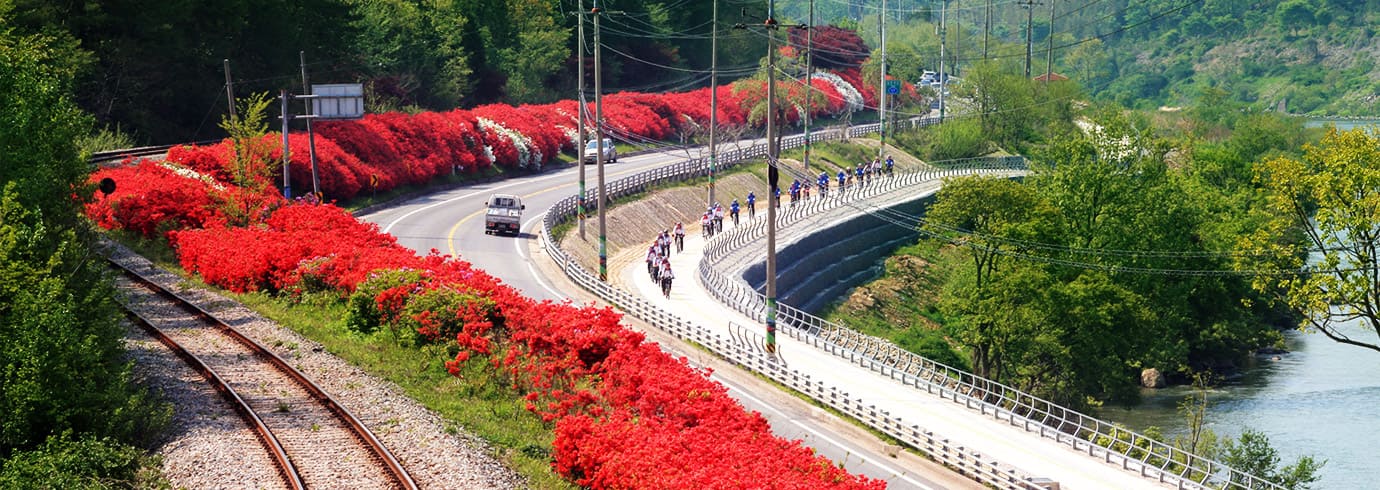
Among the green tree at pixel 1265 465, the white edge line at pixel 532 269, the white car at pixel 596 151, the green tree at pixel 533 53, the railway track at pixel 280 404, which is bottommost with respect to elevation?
the green tree at pixel 1265 465

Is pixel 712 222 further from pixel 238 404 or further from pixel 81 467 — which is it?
pixel 81 467

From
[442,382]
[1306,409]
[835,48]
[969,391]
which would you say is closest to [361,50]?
[969,391]

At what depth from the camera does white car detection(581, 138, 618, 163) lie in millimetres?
83562

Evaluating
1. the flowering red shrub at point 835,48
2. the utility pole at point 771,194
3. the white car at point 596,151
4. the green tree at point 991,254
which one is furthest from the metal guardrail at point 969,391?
the flowering red shrub at point 835,48

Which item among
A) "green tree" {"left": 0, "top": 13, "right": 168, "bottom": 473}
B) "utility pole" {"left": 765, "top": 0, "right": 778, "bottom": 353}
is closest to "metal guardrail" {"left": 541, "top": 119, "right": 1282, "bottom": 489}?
"utility pole" {"left": 765, "top": 0, "right": 778, "bottom": 353}

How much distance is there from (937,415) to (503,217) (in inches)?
1117

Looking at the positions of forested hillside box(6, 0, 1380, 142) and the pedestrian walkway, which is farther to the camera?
forested hillside box(6, 0, 1380, 142)

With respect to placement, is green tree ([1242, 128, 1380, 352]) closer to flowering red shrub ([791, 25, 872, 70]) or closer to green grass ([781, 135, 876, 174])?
green grass ([781, 135, 876, 174])

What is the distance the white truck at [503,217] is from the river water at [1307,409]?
2716 centimetres

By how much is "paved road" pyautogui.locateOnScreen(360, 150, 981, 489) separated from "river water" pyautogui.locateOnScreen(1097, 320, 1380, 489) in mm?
22224

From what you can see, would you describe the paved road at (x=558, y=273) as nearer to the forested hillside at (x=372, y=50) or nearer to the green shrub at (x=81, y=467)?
the forested hillside at (x=372, y=50)

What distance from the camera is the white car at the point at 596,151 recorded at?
83.6 m

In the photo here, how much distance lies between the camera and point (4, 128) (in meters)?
32.1

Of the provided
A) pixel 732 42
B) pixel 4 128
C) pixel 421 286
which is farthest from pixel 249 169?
pixel 732 42
